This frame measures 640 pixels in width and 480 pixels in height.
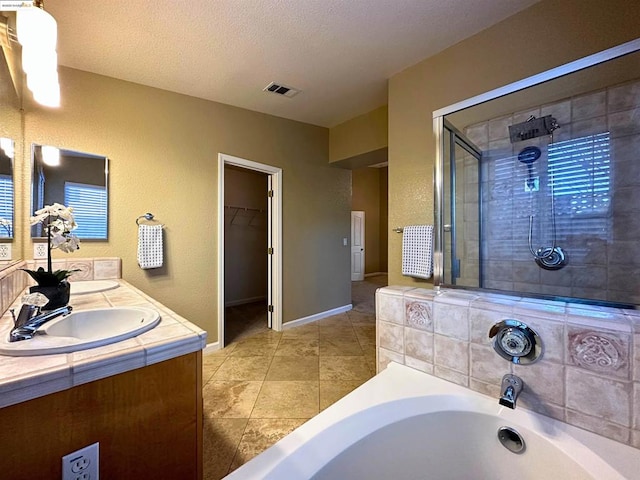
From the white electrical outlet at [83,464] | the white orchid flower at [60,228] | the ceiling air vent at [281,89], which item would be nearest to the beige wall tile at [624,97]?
the ceiling air vent at [281,89]

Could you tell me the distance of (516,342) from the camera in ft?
2.98

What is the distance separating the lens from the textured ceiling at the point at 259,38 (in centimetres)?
153

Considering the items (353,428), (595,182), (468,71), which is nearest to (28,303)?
(353,428)

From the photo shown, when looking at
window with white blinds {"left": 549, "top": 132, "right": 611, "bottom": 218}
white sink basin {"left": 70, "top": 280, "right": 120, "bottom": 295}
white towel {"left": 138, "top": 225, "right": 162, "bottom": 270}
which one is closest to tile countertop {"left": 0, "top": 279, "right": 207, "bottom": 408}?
white sink basin {"left": 70, "top": 280, "right": 120, "bottom": 295}

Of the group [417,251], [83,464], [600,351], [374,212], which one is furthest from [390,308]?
[374,212]

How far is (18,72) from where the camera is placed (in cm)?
170

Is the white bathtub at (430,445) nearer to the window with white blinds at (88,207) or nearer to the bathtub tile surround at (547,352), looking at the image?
the bathtub tile surround at (547,352)

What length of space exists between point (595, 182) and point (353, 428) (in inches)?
74.4

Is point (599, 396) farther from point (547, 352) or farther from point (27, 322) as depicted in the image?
point (27, 322)

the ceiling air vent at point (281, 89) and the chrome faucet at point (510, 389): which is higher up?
the ceiling air vent at point (281, 89)

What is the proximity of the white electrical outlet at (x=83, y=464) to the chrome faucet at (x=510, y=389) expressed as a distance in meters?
1.17

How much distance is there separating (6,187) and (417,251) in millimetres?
2612

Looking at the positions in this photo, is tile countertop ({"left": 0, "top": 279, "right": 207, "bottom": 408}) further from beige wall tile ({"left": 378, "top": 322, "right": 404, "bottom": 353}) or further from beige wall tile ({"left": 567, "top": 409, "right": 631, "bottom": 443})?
beige wall tile ({"left": 567, "top": 409, "right": 631, "bottom": 443})

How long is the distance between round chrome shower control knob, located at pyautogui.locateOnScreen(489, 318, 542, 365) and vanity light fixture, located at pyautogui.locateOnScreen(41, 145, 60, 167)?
2.89m
